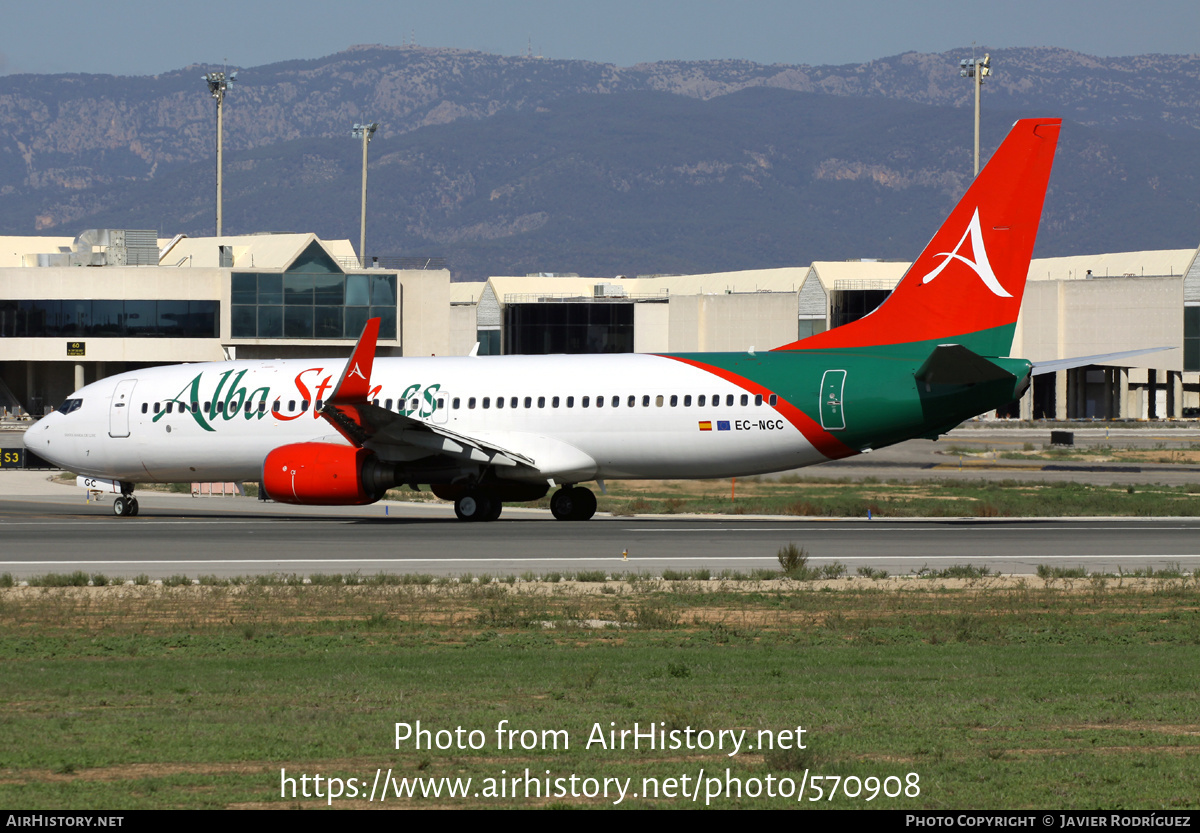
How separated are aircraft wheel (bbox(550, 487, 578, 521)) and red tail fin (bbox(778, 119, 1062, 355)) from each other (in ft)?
28.2

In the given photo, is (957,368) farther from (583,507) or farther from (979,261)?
(583,507)

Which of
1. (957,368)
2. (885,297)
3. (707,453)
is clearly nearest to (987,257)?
(957,368)

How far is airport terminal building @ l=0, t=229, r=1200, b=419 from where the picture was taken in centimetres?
8044

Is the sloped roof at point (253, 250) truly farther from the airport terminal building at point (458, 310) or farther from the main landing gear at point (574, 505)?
the main landing gear at point (574, 505)

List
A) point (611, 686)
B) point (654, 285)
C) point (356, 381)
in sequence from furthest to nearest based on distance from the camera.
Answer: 1. point (654, 285)
2. point (356, 381)
3. point (611, 686)

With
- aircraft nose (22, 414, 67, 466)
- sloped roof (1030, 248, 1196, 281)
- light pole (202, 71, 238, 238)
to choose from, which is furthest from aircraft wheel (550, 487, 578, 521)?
sloped roof (1030, 248, 1196, 281)

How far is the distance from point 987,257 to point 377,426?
13.9m

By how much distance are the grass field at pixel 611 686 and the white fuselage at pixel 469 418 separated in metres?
10.8

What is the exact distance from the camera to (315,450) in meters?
32.3

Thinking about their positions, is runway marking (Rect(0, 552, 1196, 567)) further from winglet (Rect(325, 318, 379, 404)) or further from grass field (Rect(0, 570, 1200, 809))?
winglet (Rect(325, 318, 379, 404))

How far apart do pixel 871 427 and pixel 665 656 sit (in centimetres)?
1668

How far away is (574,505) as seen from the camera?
113 ft

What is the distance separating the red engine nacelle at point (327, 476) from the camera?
105 ft
